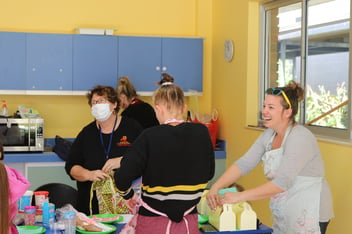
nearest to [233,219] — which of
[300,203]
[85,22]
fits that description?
[300,203]

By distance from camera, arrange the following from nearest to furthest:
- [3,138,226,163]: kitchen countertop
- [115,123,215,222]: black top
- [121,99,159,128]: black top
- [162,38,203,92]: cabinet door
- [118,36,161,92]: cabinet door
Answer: [115,123,215,222]: black top, [121,99,159,128]: black top, [3,138,226,163]: kitchen countertop, [118,36,161,92]: cabinet door, [162,38,203,92]: cabinet door

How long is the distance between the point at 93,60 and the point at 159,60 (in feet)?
2.16

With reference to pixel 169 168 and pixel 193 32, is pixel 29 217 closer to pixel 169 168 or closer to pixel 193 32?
pixel 169 168

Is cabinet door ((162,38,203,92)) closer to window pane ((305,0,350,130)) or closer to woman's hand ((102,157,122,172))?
window pane ((305,0,350,130))

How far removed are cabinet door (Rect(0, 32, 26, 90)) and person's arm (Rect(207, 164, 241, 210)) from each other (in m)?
2.83

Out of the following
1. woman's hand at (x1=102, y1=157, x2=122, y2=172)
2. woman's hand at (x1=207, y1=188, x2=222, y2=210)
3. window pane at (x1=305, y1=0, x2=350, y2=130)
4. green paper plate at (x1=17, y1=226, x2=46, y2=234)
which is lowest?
green paper plate at (x1=17, y1=226, x2=46, y2=234)

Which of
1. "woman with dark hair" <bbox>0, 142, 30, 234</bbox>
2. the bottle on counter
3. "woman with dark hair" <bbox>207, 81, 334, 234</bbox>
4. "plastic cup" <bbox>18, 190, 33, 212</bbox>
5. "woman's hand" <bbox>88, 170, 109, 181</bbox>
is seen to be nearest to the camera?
"woman with dark hair" <bbox>0, 142, 30, 234</bbox>

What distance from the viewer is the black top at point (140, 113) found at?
15.4 ft

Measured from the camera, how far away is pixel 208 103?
6008mm

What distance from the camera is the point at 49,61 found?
5312 mm

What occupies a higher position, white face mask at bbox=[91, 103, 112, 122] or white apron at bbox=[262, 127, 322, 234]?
white face mask at bbox=[91, 103, 112, 122]

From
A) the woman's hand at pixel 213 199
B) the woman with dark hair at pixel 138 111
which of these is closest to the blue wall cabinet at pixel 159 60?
the woman with dark hair at pixel 138 111

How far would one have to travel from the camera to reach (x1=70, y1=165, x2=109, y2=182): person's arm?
338 centimetres

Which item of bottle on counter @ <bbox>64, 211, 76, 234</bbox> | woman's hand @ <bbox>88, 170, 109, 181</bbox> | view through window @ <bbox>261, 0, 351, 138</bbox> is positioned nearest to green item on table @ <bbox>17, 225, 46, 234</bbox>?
bottle on counter @ <bbox>64, 211, 76, 234</bbox>
